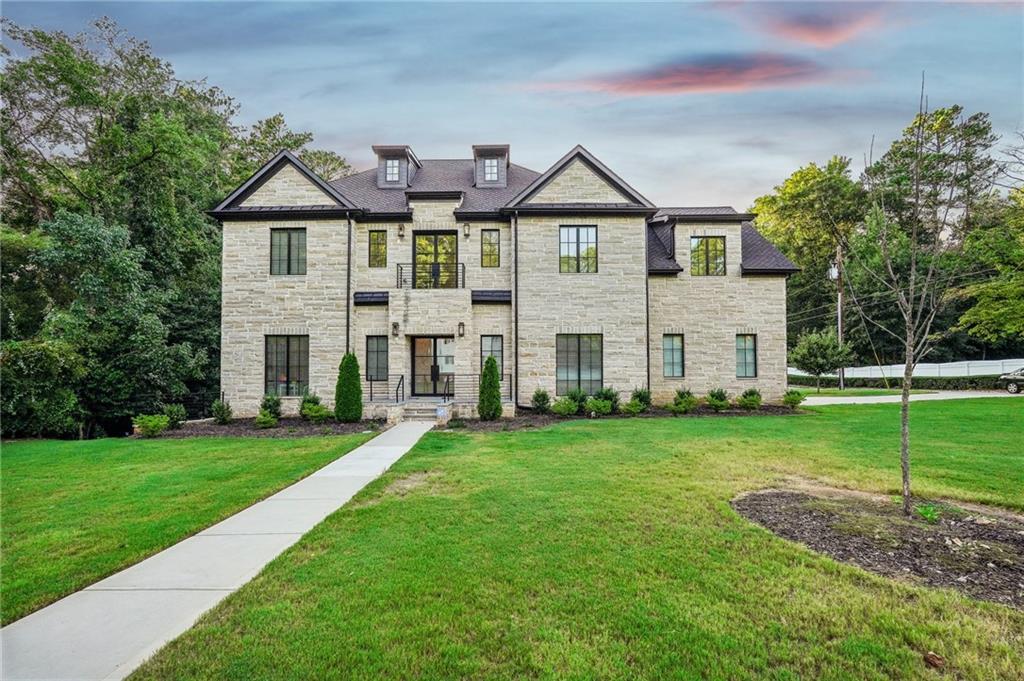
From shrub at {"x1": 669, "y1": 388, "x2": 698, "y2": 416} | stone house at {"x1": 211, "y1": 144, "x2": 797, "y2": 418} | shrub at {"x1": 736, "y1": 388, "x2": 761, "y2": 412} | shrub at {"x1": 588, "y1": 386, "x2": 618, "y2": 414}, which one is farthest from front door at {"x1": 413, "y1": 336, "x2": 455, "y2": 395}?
shrub at {"x1": 736, "y1": 388, "x2": 761, "y2": 412}

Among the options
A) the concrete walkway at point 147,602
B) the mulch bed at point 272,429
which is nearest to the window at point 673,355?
the mulch bed at point 272,429

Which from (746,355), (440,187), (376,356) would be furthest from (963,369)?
(376,356)

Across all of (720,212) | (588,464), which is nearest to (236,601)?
(588,464)

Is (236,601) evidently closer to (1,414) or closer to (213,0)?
(213,0)

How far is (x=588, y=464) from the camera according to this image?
8.11 meters

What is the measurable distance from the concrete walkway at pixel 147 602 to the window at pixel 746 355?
15.5 metres

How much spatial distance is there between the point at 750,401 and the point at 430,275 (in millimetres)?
12033

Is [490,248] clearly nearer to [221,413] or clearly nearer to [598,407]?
[598,407]

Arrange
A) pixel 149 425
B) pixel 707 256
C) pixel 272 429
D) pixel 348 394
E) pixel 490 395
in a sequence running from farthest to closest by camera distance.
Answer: pixel 707 256 < pixel 490 395 < pixel 348 394 < pixel 272 429 < pixel 149 425

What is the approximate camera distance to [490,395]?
1428 centimetres

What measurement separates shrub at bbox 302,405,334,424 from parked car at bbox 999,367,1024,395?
32.3 meters

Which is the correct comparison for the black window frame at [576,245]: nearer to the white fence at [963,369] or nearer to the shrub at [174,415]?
the shrub at [174,415]

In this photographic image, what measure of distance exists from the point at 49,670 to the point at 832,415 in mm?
17970

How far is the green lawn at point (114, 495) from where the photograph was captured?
4266 mm
